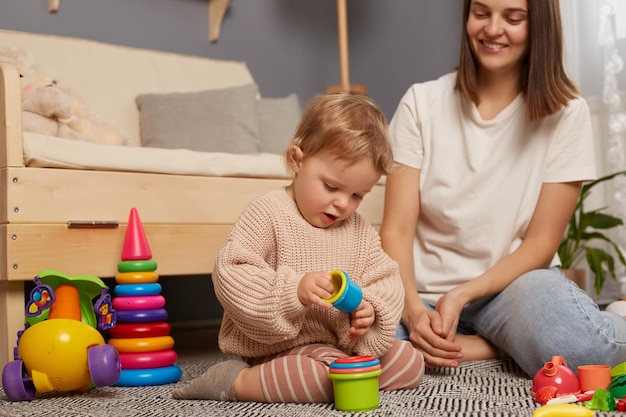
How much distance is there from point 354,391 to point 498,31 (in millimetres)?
735

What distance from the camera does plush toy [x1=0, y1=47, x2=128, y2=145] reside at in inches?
65.2

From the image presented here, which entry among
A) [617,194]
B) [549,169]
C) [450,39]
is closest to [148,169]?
[549,169]

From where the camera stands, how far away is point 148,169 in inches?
60.5

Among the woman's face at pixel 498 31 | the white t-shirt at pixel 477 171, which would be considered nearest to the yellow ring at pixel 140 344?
the white t-shirt at pixel 477 171

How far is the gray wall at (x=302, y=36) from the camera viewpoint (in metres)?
2.40

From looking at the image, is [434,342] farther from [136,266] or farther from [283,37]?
[283,37]

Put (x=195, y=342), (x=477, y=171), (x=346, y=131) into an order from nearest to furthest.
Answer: (x=346, y=131) < (x=477, y=171) < (x=195, y=342)

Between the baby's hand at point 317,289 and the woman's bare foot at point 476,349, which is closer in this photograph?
the baby's hand at point 317,289

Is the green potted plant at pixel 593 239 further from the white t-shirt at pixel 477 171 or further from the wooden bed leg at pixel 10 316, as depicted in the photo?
the wooden bed leg at pixel 10 316

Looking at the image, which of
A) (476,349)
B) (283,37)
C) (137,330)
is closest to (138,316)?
(137,330)

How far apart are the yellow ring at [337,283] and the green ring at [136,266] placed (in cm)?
49

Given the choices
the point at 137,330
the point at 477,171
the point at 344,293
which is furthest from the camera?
the point at 477,171

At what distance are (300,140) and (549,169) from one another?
0.54 metres

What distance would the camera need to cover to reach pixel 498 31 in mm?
1395
